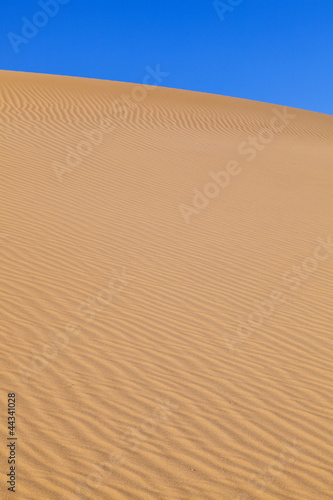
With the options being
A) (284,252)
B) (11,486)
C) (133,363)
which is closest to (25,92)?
(284,252)

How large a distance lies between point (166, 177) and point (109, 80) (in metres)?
16.8

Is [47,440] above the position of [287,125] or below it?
below

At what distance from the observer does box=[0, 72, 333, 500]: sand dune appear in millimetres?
3777

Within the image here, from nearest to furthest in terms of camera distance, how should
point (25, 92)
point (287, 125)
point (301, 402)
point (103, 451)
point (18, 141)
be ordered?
point (103, 451) → point (301, 402) → point (18, 141) → point (25, 92) → point (287, 125)

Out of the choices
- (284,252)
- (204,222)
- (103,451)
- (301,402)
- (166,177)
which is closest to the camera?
(103,451)

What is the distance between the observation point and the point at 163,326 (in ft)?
19.4

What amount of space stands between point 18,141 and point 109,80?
14839mm

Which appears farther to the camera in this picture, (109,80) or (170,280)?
(109,80)

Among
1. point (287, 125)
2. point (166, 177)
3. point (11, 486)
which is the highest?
point (287, 125)

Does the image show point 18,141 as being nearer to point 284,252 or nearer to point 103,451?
point 284,252

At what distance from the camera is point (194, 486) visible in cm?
359

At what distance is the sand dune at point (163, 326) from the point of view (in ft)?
12.4

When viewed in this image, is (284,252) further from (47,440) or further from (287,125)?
(287,125)

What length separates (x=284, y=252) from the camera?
28.6ft
